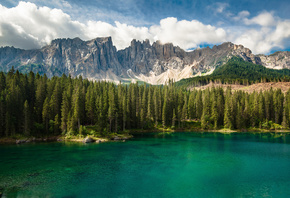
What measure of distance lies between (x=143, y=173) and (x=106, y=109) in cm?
4758

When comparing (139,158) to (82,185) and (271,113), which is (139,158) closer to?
(82,185)

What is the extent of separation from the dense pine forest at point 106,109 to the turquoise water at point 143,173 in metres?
20.1

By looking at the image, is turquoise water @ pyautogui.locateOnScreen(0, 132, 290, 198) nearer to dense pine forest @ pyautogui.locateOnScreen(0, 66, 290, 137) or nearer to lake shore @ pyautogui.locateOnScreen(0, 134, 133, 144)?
lake shore @ pyautogui.locateOnScreen(0, 134, 133, 144)

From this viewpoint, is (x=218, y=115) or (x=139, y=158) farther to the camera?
(x=218, y=115)

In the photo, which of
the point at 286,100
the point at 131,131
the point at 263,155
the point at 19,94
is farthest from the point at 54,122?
the point at 286,100

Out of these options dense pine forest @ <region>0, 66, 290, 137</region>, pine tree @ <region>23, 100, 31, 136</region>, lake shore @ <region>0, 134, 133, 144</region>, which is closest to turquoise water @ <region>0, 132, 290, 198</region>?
lake shore @ <region>0, 134, 133, 144</region>

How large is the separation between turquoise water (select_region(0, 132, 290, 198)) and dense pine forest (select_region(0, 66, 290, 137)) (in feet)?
65.9

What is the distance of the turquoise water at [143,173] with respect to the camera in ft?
93.8

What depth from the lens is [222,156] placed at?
5044 cm

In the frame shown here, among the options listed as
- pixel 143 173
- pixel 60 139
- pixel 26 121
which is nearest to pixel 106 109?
pixel 60 139

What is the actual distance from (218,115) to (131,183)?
90.0 meters

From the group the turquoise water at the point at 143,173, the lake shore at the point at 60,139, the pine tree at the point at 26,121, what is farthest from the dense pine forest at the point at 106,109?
the turquoise water at the point at 143,173

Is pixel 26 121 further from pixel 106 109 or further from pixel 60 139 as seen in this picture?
pixel 106 109

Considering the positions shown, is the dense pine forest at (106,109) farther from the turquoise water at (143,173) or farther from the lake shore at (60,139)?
the turquoise water at (143,173)
